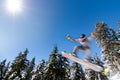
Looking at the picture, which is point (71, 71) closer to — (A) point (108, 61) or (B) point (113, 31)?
(A) point (108, 61)

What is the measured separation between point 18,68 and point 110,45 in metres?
23.8

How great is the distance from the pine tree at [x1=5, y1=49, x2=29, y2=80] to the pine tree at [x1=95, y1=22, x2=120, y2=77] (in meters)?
20.6

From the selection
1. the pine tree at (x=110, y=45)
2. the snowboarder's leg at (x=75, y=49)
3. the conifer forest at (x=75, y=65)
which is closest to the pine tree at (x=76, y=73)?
the conifer forest at (x=75, y=65)

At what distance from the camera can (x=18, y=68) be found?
43188mm

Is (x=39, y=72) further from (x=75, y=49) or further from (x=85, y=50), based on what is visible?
(x=85, y=50)

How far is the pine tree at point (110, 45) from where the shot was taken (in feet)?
121

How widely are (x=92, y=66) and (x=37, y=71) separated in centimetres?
3162

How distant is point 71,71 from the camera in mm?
44688

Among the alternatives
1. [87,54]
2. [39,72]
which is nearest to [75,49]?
[87,54]

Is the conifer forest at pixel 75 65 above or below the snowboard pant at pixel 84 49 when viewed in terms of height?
above

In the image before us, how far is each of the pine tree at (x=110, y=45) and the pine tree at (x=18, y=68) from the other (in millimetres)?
20577

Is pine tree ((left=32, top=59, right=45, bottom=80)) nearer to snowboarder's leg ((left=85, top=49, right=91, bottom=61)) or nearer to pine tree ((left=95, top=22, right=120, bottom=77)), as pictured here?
pine tree ((left=95, top=22, right=120, bottom=77))

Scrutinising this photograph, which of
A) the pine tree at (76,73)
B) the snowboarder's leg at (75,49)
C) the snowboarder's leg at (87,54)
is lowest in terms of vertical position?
the snowboarder's leg at (87,54)

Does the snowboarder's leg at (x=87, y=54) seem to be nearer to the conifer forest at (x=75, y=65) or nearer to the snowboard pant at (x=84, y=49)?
the snowboard pant at (x=84, y=49)
